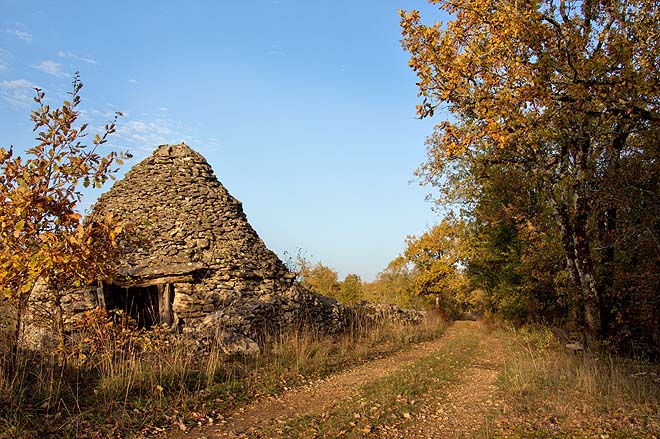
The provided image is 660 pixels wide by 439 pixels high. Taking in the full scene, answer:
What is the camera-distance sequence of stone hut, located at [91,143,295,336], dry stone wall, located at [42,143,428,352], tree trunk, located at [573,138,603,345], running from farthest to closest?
stone hut, located at [91,143,295,336], dry stone wall, located at [42,143,428,352], tree trunk, located at [573,138,603,345]

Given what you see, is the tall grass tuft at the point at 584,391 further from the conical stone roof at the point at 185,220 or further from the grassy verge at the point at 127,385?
the conical stone roof at the point at 185,220

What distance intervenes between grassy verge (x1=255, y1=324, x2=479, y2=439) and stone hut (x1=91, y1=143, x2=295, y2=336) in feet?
17.9

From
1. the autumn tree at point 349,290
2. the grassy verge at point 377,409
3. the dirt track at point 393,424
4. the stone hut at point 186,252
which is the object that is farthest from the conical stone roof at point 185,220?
the autumn tree at point 349,290

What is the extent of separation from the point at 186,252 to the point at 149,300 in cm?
209

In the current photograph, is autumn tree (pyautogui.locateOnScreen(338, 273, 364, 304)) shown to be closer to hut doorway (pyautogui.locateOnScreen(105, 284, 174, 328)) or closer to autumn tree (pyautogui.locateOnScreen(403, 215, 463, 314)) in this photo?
autumn tree (pyautogui.locateOnScreen(403, 215, 463, 314))

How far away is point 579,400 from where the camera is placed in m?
6.32

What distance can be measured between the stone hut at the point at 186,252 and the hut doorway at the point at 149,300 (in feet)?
0.10

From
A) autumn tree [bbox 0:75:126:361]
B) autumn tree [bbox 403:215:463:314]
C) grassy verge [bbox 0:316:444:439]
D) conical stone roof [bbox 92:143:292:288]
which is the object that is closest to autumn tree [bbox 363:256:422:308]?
autumn tree [bbox 403:215:463:314]

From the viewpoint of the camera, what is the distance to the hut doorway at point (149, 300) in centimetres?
1327

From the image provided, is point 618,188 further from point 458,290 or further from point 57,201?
point 458,290

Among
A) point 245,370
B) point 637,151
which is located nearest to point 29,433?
point 245,370

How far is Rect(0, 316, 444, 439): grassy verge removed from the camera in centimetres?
534

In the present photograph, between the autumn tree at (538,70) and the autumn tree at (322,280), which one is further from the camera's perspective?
the autumn tree at (322,280)

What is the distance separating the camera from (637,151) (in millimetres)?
11000
